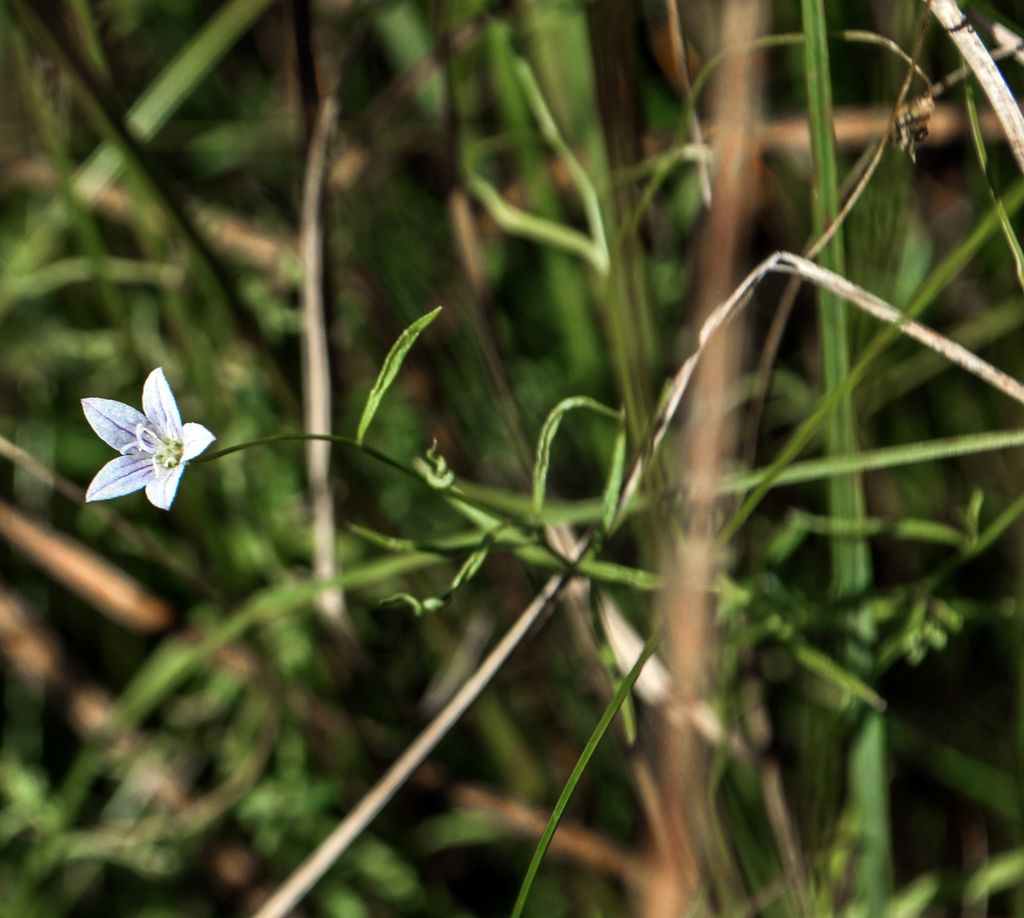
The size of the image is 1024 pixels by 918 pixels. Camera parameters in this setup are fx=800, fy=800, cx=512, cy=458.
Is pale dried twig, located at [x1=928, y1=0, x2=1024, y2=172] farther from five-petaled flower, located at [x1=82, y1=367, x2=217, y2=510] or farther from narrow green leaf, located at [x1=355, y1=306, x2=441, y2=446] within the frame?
five-petaled flower, located at [x1=82, y1=367, x2=217, y2=510]

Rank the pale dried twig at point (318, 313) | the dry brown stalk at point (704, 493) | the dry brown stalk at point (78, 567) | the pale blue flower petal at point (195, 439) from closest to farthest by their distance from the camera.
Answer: the pale blue flower petal at point (195, 439) < the dry brown stalk at point (704, 493) < the pale dried twig at point (318, 313) < the dry brown stalk at point (78, 567)

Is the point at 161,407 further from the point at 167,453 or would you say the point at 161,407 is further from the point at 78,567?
the point at 78,567

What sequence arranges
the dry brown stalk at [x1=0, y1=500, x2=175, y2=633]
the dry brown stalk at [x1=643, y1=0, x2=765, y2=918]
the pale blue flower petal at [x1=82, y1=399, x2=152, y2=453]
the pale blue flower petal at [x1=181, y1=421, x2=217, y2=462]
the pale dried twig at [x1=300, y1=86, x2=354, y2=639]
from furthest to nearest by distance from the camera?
the dry brown stalk at [x1=0, y1=500, x2=175, y2=633]
the pale dried twig at [x1=300, y1=86, x2=354, y2=639]
the dry brown stalk at [x1=643, y1=0, x2=765, y2=918]
the pale blue flower petal at [x1=82, y1=399, x2=152, y2=453]
the pale blue flower petal at [x1=181, y1=421, x2=217, y2=462]

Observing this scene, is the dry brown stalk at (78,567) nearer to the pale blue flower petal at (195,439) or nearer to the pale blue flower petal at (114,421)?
the pale blue flower petal at (114,421)

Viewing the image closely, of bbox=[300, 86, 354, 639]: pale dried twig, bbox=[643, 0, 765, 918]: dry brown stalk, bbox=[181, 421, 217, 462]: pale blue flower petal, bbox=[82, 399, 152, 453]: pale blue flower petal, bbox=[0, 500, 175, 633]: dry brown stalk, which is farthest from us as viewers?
bbox=[0, 500, 175, 633]: dry brown stalk

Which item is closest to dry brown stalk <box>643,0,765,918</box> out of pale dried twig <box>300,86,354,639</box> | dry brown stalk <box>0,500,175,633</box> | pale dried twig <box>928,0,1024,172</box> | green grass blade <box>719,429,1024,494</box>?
green grass blade <box>719,429,1024,494</box>

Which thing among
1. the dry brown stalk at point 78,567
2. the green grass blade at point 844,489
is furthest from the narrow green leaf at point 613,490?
the dry brown stalk at point 78,567

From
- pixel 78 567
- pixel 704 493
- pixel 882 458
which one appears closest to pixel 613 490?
pixel 704 493

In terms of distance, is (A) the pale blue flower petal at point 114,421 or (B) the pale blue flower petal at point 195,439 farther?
(A) the pale blue flower petal at point 114,421
